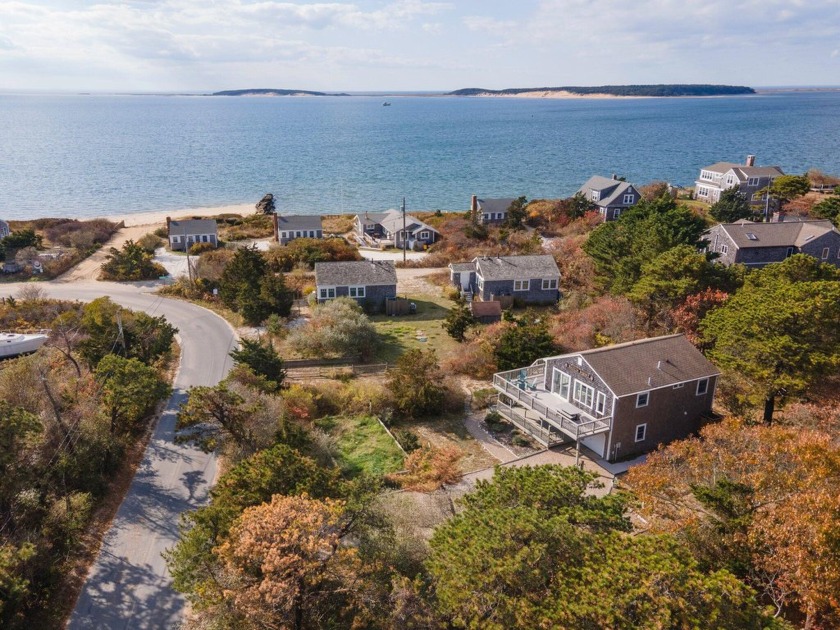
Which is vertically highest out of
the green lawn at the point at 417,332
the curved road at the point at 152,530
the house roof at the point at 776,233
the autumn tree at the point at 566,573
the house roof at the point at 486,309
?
the house roof at the point at 776,233

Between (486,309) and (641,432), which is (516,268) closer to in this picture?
(486,309)

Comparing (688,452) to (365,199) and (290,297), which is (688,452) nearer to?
(290,297)

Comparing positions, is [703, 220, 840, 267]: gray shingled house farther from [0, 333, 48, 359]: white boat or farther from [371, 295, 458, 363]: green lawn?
[0, 333, 48, 359]: white boat

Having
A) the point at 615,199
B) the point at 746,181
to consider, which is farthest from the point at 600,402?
the point at 746,181

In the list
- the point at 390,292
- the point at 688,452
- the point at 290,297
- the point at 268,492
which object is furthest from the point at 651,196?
the point at 268,492

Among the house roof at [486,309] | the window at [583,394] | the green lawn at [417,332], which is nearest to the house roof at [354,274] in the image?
the green lawn at [417,332]

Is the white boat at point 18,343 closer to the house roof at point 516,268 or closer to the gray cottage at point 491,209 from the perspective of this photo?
the house roof at point 516,268
